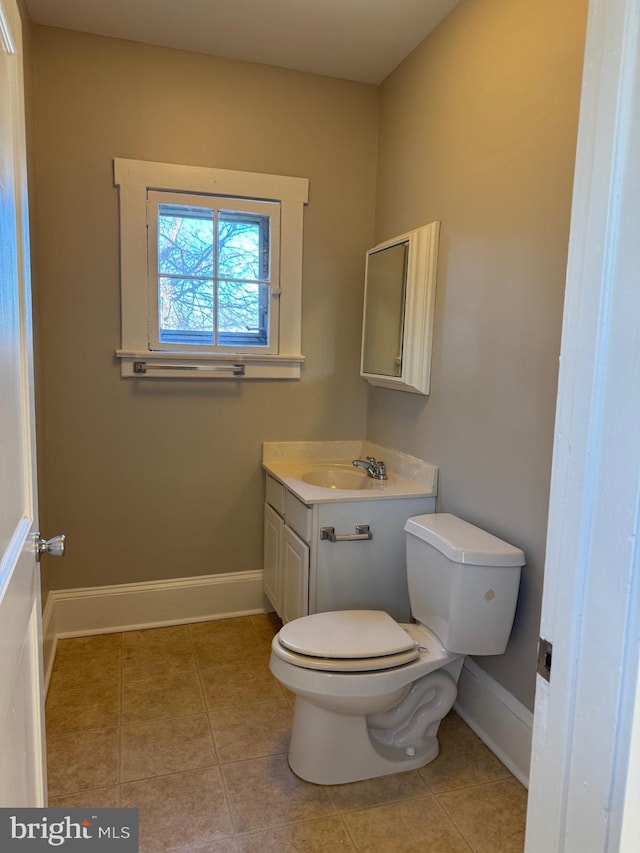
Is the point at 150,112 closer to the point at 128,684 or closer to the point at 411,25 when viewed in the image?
the point at 411,25

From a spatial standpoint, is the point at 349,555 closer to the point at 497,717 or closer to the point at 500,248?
the point at 497,717

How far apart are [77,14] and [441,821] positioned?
3077 mm

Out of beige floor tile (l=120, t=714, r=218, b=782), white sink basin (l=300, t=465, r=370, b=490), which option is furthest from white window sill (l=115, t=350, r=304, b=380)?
beige floor tile (l=120, t=714, r=218, b=782)

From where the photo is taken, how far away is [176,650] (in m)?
2.50

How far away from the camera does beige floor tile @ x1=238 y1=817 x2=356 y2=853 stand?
1.51 m

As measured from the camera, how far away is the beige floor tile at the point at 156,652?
2.34 m

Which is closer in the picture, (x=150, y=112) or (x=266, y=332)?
(x=150, y=112)

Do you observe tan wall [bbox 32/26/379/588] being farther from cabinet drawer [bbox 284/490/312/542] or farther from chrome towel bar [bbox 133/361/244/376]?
cabinet drawer [bbox 284/490/312/542]

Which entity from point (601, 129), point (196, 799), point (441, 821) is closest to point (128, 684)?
point (196, 799)

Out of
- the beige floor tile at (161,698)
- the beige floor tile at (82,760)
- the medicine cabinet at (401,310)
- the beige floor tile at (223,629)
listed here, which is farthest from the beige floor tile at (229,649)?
the medicine cabinet at (401,310)

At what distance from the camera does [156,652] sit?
2.48 meters

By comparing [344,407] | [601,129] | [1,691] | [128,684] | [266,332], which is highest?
[601,129]

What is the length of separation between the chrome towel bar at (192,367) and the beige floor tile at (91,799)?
1.59 meters

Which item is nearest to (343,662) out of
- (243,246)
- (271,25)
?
(243,246)
